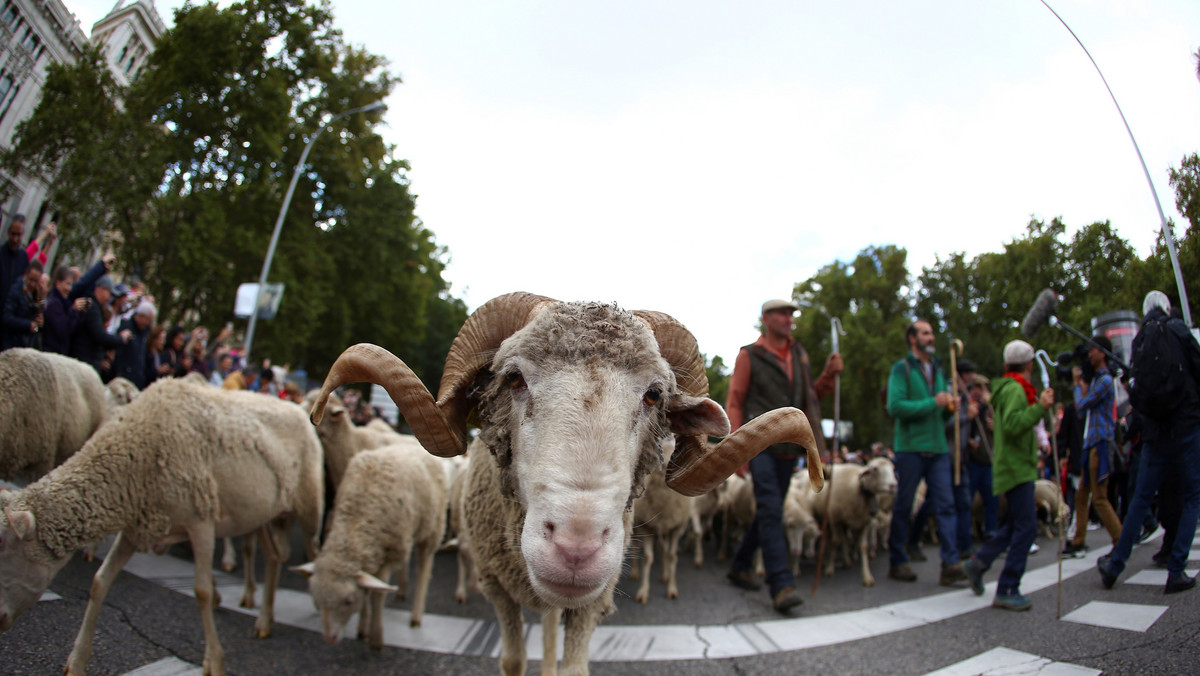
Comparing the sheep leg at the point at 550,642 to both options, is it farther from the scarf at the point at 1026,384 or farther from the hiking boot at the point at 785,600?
the scarf at the point at 1026,384

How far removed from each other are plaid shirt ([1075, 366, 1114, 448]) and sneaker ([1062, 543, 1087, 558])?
72cm

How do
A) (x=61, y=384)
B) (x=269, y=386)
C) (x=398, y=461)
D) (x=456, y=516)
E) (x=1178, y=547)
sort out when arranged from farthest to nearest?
Answer: (x=269, y=386)
(x=456, y=516)
(x=398, y=461)
(x=61, y=384)
(x=1178, y=547)

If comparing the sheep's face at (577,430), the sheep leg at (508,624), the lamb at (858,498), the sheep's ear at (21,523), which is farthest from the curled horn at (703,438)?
the lamb at (858,498)

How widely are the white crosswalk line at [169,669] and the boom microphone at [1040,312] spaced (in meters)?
6.02

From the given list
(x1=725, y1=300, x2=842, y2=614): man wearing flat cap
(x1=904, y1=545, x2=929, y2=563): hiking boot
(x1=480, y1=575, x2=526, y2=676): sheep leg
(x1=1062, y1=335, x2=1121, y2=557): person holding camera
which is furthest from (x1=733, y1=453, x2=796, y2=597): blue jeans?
(x1=904, y1=545, x2=929, y2=563): hiking boot

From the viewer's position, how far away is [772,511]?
5.04 m

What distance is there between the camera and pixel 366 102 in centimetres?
1950

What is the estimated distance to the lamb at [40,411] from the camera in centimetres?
379

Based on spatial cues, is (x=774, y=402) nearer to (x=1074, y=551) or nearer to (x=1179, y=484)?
(x=1074, y=551)

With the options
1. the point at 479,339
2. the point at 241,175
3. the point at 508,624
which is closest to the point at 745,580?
the point at 508,624

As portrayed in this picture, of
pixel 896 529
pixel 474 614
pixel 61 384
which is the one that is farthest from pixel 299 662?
pixel 896 529

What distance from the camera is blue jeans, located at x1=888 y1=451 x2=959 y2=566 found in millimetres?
5523

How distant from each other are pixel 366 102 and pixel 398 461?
18439 millimetres

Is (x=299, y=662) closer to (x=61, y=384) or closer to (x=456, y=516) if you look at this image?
(x=456, y=516)
